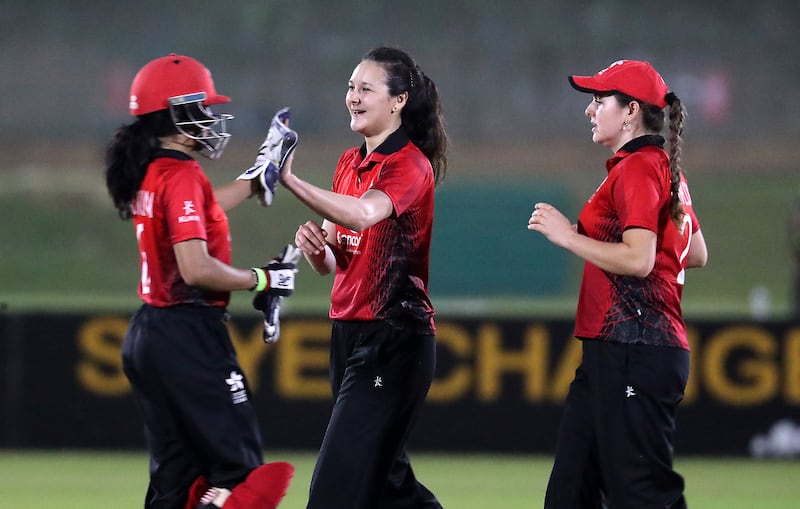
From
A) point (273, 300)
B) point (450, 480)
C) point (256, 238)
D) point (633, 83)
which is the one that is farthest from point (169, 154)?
point (256, 238)

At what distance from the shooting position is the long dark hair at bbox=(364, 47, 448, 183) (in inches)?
204

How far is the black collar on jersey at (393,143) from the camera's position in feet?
16.8

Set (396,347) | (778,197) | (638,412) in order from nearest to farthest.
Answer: (638,412)
(396,347)
(778,197)

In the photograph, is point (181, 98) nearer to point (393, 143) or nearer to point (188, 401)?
point (393, 143)

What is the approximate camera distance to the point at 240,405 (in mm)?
5137

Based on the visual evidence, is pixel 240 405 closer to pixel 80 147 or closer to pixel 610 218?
pixel 610 218

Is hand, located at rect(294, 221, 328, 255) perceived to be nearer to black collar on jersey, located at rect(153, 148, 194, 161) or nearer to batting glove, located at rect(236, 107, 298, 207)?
batting glove, located at rect(236, 107, 298, 207)

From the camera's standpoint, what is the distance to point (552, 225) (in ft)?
15.8

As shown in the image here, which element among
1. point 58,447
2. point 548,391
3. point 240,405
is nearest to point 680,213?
point 240,405

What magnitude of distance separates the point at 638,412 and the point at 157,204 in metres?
1.88

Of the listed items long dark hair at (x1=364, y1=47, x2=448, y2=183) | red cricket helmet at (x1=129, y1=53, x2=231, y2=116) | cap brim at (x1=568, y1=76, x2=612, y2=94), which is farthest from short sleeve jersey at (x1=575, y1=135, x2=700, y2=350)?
red cricket helmet at (x1=129, y1=53, x2=231, y2=116)

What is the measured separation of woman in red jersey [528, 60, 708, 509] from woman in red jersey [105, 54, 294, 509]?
113cm

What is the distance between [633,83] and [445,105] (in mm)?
21054

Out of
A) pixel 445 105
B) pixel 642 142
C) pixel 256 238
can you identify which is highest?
pixel 445 105
